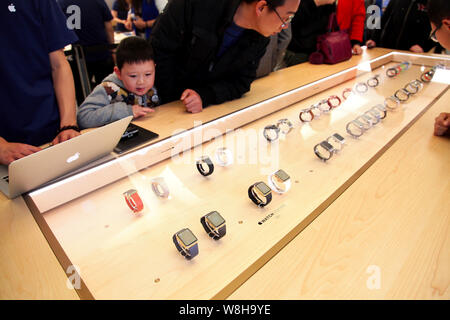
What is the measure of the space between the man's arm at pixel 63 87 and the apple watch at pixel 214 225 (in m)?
0.82

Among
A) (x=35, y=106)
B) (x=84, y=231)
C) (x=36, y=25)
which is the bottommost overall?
(x=84, y=231)

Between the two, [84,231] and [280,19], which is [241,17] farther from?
[84,231]

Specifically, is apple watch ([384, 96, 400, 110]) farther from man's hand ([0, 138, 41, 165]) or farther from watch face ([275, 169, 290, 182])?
man's hand ([0, 138, 41, 165])

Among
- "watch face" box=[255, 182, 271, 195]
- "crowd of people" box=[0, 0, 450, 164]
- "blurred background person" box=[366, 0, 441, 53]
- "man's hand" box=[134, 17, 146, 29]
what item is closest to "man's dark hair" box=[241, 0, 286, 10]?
"crowd of people" box=[0, 0, 450, 164]

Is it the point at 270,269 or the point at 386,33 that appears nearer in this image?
the point at 270,269

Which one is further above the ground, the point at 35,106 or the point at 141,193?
the point at 35,106

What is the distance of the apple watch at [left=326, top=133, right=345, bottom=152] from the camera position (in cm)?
112

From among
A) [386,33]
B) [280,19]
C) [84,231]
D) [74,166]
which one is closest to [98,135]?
[74,166]

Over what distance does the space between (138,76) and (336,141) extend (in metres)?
0.89

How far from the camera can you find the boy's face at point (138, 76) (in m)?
1.33

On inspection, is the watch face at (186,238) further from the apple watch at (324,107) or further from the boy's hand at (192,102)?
the apple watch at (324,107)

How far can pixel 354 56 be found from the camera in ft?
7.63

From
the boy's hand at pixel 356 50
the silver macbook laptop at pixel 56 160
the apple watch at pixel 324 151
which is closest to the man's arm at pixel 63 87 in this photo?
the silver macbook laptop at pixel 56 160

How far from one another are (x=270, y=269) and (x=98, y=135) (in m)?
0.58
